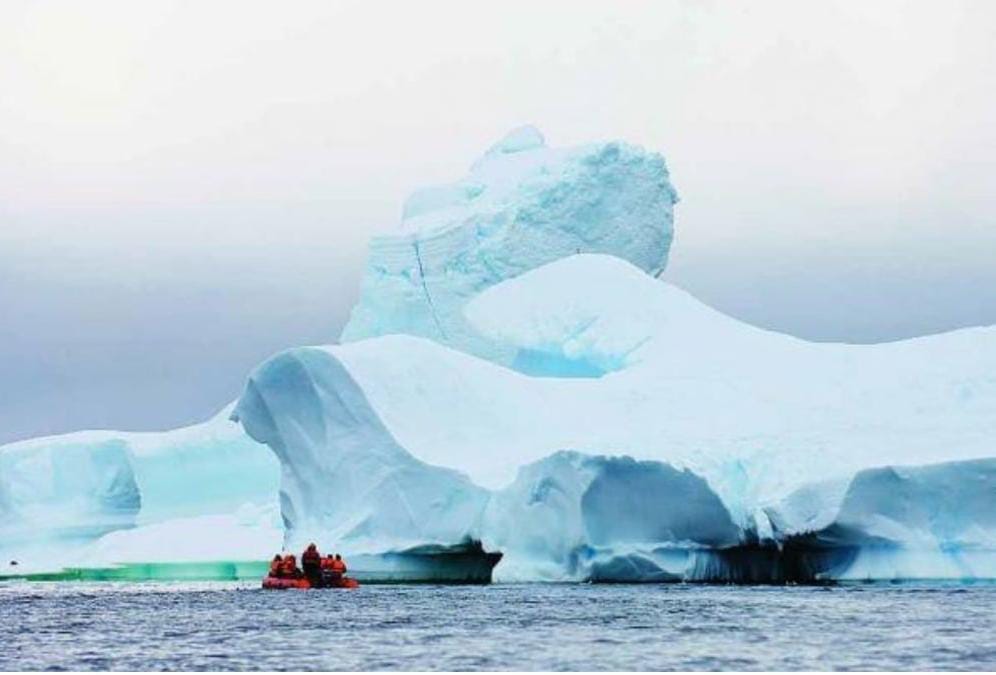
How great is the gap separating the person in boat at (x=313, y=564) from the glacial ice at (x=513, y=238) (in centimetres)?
1013

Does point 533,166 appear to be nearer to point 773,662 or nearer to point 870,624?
point 870,624

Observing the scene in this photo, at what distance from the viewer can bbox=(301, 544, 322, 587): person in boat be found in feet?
110

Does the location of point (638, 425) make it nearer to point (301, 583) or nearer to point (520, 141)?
point (301, 583)

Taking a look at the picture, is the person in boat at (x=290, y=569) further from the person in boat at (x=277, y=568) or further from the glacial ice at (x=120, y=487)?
the glacial ice at (x=120, y=487)

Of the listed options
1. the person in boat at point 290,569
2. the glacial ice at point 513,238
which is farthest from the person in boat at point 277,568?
the glacial ice at point 513,238

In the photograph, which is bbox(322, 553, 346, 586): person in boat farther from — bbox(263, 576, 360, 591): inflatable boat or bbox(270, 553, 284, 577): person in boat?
bbox(270, 553, 284, 577): person in boat

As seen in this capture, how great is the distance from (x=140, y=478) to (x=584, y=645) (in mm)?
31731

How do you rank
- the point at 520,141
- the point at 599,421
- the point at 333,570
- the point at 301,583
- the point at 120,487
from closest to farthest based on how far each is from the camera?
the point at 333,570
the point at 301,583
the point at 599,421
the point at 520,141
the point at 120,487

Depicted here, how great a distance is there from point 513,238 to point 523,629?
66.7 feet

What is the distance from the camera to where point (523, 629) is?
79.5 ft

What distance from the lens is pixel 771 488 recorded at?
1256 inches

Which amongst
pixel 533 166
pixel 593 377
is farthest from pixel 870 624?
pixel 533 166

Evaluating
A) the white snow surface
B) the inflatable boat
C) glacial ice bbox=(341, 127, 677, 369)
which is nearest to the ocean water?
the inflatable boat

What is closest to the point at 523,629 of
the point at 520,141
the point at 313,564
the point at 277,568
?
the point at 313,564
